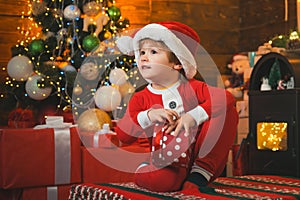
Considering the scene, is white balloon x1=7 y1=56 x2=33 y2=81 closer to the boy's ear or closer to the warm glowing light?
the warm glowing light

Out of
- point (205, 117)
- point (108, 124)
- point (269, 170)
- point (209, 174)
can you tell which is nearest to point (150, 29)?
point (205, 117)

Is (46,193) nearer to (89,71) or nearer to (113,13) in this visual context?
(89,71)

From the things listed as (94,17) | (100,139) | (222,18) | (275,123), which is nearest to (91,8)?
(94,17)

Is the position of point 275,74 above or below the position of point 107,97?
above

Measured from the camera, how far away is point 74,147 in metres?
3.03

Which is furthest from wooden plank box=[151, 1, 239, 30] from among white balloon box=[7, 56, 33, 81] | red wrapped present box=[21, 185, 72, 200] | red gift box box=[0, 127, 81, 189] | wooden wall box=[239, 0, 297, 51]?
red wrapped present box=[21, 185, 72, 200]

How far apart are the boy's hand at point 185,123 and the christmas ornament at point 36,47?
2349 mm

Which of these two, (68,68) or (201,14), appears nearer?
(68,68)

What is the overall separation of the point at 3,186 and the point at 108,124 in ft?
2.61

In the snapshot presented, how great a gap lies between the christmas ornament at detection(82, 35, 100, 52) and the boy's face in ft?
7.01

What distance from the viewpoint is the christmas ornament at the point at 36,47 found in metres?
3.79

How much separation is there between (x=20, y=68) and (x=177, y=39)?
2.24m

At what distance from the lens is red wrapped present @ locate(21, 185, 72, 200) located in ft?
9.48

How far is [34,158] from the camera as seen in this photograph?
2.87 m
